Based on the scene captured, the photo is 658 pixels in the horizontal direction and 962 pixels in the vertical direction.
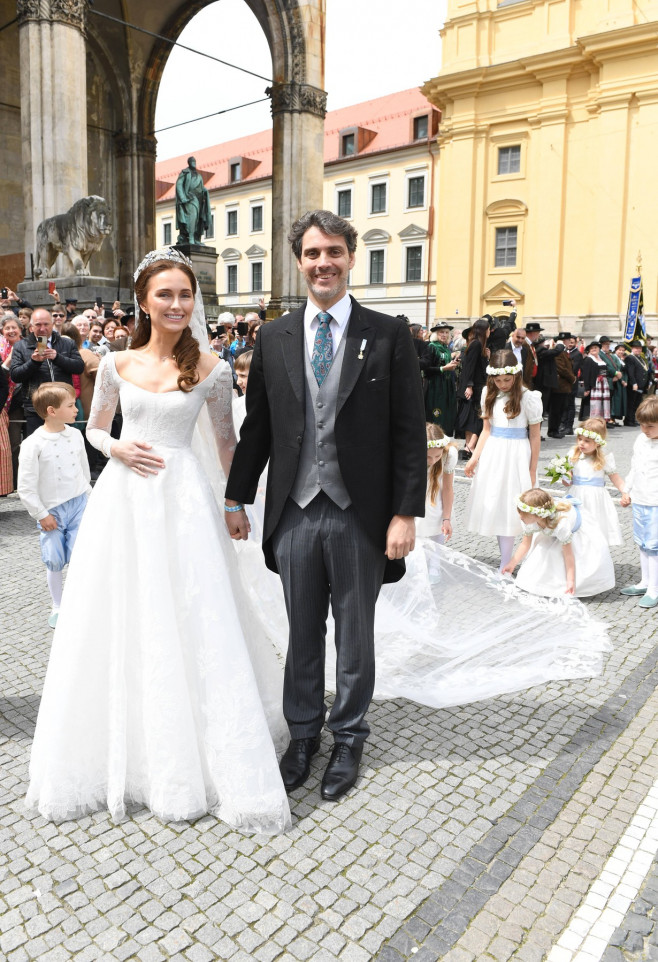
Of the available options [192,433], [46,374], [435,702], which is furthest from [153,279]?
[46,374]

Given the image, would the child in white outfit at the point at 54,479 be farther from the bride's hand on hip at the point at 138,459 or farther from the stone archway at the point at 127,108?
the stone archway at the point at 127,108

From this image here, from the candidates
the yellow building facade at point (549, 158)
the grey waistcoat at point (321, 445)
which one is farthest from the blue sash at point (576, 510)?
the yellow building facade at point (549, 158)

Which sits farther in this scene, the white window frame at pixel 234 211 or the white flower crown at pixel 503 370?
the white window frame at pixel 234 211

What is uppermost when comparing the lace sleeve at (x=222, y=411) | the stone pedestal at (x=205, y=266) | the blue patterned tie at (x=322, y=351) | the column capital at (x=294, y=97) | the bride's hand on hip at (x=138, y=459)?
the column capital at (x=294, y=97)

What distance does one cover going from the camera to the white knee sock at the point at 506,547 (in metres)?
6.46

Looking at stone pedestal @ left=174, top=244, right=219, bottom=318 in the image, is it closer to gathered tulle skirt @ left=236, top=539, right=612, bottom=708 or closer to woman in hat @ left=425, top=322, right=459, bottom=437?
woman in hat @ left=425, top=322, right=459, bottom=437

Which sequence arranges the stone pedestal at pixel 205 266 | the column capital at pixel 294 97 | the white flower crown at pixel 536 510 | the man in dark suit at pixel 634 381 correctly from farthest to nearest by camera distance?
1. the column capital at pixel 294 97
2. the man in dark suit at pixel 634 381
3. the stone pedestal at pixel 205 266
4. the white flower crown at pixel 536 510

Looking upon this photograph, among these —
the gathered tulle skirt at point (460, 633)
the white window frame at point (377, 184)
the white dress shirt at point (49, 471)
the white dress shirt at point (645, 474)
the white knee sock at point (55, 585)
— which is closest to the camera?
the gathered tulle skirt at point (460, 633)

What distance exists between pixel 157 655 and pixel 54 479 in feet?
8.52

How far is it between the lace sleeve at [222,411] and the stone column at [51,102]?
13.0 m

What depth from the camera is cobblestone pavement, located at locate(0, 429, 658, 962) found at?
8.25 ft

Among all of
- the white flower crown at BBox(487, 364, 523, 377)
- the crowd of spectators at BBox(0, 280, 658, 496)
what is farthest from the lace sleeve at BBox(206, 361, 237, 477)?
the white flower crown at BBox(487, 364, 523, 377)

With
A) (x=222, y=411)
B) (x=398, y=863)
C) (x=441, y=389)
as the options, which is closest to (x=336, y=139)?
(x=441, y=389)

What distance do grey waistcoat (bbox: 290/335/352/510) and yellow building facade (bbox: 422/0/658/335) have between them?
33323 mm
